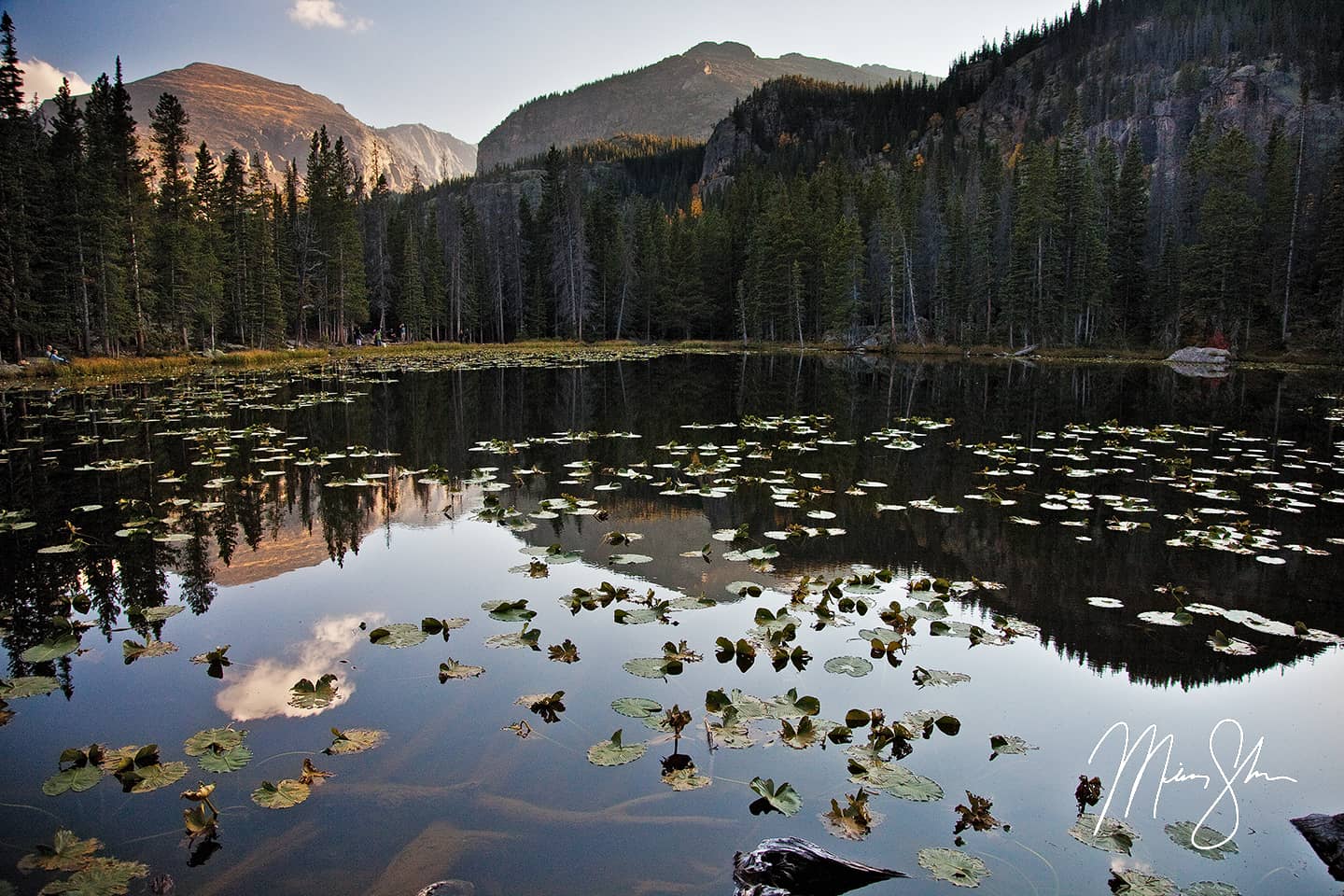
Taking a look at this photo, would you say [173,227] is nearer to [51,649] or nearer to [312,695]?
[51,649]

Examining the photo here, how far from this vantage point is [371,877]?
3139 millimetres

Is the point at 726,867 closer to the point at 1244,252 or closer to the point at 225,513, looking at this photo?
the point at 225,513

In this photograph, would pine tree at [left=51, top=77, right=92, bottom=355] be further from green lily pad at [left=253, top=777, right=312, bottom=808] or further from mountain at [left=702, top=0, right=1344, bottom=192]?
mountain at [left=702, top=0, right=1344, bottom=192]

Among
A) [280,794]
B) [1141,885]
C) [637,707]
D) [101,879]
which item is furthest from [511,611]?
[1141,885]

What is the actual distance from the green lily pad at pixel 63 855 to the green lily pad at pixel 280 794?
2.12ft

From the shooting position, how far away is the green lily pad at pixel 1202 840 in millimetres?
3443

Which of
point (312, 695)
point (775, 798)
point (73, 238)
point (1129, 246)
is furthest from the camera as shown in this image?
point (1129, 246)

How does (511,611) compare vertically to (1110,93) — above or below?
below

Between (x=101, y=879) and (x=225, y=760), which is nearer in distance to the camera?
(x=101, y=879)

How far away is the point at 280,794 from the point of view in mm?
3646

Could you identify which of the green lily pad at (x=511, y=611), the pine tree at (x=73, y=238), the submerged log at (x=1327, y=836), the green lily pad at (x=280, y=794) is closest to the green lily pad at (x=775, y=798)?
Answer: the green lily pad at (x=280, y=794)

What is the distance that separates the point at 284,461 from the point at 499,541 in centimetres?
657

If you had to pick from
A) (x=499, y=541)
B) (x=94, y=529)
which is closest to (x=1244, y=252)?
(x=499, y=541)
